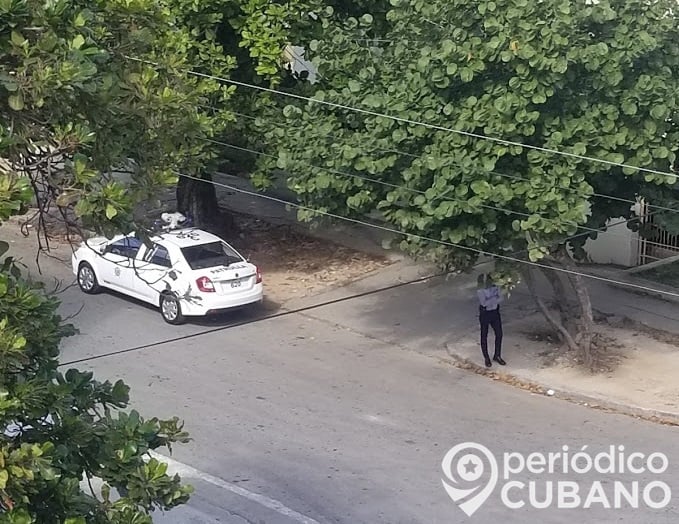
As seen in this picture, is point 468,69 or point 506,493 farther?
point 468,69

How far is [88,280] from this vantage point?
18.4 metres

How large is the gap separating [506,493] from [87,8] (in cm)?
707

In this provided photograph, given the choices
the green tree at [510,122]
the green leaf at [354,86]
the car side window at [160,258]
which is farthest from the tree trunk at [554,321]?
the car side window at [160,258]

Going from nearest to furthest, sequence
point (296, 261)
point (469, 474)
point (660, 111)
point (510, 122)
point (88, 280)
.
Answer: point (469, 474)
point (660, 111)
point (510, 122)
point (88, 280)
point (296, 261)

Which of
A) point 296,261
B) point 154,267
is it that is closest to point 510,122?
point 154,267

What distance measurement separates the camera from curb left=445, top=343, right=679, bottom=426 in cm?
1349

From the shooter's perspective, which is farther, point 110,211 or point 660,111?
point 660,111

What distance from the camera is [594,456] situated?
12492 millimetres

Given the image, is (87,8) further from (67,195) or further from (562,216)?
(562,216)

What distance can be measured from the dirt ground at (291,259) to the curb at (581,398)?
3.75m

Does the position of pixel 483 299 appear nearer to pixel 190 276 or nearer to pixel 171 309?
pixel 190 276

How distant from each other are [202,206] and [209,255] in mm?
3868

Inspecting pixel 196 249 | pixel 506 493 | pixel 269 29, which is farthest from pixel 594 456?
pixel 269 29

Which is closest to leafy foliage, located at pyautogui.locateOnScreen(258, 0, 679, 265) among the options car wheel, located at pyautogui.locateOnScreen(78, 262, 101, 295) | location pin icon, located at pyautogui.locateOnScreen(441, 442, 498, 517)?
location pin icon, located at pyautogui.locateOnScreen(441, 442, 498, 517)
